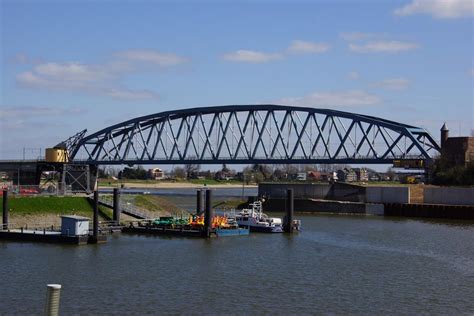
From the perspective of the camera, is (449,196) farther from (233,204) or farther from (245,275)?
(245,275)

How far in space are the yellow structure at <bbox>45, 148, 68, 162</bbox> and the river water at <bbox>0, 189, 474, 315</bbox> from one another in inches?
2284

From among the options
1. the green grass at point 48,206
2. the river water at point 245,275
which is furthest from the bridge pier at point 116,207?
the green grass at point 48,206

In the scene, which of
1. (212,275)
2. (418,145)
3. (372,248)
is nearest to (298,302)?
(212,275)

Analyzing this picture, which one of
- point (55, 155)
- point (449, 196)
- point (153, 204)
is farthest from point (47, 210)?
point (449, 196)

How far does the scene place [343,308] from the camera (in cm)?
3494

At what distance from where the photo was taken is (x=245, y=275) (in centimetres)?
4322

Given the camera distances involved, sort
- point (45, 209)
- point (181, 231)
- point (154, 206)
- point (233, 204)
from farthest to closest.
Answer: point (233, 204), point (154, 206), point (45, 209), point (181, 231)

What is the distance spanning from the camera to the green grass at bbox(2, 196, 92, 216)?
219 feet

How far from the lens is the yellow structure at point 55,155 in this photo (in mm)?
117400

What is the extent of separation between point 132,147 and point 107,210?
8986 cm

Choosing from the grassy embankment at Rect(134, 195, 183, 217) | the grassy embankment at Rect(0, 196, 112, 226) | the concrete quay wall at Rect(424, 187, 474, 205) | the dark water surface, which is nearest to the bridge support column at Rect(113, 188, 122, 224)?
the dark water surface

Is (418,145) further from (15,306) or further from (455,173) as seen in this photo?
(15,306)

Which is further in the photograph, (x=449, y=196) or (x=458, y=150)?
(x=458, y=150)

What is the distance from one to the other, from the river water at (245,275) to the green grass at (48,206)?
29.0ft
